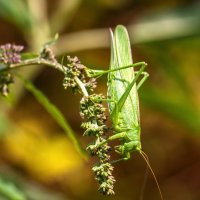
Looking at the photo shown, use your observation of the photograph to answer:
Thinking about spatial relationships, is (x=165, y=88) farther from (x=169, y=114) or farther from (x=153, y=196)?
(x=169, y=114)

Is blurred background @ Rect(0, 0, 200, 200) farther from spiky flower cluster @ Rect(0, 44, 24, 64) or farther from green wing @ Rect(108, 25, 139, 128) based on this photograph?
spiky flower cluster @ Rect(0, 44, 24, 64)

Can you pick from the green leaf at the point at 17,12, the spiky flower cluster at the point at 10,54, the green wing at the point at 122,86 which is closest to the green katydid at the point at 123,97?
the green wing at the point at 122,86

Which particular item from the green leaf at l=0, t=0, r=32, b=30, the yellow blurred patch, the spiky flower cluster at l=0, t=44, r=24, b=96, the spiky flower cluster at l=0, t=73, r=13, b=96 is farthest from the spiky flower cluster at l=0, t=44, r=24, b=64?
the yellow blurred patch

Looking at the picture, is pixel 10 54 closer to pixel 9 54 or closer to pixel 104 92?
pixel 9 54

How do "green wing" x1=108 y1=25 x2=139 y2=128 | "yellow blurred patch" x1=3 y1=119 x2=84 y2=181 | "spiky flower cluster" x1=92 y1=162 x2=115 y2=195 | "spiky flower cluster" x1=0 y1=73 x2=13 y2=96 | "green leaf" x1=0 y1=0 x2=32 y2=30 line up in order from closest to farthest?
"spiky flower cluster" x1=92 y1=162 x2=115 y2=195 < "spiky flower cluster" x1=0 y1=73 x2=13 y2=96 < "green wing" x1=108 y1=25 x2=139 y2=128 < "green leaf" x1=0 y1=0 x2=32 y2=30 < "yellow blurred patch" x1=3 y1=119 x2=84 y2=181

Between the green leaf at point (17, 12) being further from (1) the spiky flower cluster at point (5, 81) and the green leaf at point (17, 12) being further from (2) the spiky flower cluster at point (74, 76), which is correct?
(2) the spiky flower cluster at point (74, 76)

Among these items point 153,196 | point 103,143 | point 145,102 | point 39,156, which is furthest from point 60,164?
point 103,143
